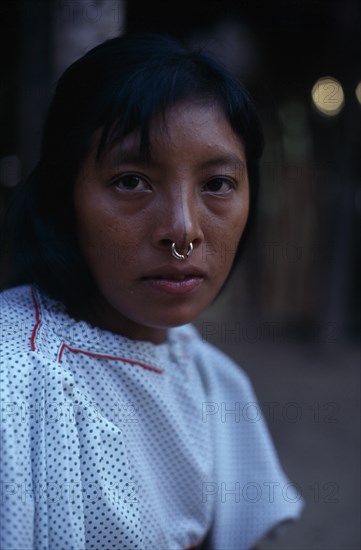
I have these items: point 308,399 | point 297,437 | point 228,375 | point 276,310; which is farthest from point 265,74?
point 228,375

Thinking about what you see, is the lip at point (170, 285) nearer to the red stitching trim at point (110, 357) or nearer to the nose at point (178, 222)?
the nose at point (178, 222)

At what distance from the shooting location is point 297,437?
3.95 metres

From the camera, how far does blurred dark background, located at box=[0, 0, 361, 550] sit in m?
3.86

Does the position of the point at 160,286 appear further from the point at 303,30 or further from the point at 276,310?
the point at 276,310

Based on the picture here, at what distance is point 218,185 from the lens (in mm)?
1300

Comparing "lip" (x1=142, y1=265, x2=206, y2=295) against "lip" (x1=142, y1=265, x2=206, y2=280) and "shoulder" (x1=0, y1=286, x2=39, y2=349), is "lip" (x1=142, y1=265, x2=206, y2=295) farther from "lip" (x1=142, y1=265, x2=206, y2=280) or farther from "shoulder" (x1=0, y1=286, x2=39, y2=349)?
"shoulder" (x1=0, y1=286, x2=39, y2=349)

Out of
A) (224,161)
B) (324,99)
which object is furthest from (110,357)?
(324,99)

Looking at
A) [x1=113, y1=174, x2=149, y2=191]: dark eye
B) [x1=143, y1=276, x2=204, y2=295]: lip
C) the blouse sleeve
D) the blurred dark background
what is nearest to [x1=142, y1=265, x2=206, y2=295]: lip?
[x1=143, y1=276, x2=204, y2=295]: lip

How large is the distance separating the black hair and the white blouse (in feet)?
0.29

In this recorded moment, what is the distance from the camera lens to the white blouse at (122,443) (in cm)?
104

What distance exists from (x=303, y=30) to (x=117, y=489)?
497cm

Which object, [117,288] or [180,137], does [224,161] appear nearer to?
[180,137]

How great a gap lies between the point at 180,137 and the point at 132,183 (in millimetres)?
127

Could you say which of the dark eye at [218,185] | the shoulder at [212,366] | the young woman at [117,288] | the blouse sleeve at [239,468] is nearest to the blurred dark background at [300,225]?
the blouse sleeve at [239,468]
